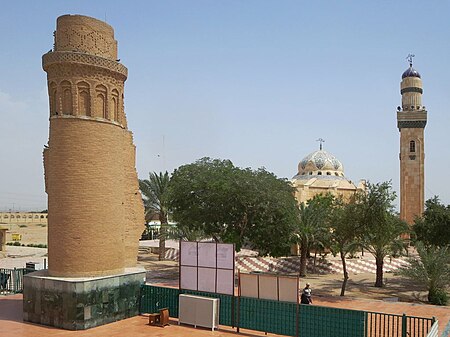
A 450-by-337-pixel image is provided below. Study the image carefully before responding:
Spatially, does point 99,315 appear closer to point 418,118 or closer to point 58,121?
point 58,121

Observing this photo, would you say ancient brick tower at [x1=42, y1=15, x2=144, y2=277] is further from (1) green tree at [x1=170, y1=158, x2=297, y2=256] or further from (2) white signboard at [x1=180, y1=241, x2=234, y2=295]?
(1) green tree at [x1=170, y1=158, x2=297, y2=256]

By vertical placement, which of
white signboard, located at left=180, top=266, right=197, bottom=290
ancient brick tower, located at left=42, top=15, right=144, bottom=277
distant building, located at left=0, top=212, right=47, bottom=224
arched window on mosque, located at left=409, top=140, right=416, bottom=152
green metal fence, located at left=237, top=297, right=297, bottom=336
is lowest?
distant building, located at left=0, top=212, right=47, bottom=224

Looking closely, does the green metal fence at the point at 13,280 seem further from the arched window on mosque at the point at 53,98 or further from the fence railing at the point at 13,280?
the arched window on mosque at the point at 53,98

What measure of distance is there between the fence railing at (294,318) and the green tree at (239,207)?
32.4 ft

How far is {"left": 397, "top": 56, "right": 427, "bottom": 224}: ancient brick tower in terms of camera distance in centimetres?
5503

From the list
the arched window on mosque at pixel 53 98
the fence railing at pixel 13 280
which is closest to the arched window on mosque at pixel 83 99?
the arched window on mosque at pixel 53 98

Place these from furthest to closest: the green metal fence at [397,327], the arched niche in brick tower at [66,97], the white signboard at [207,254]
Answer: the white signboard at [207,254], the arched niche in brick tower at [66,97], the green metal fence at [397,327]

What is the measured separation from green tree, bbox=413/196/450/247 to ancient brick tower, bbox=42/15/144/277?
1822cm

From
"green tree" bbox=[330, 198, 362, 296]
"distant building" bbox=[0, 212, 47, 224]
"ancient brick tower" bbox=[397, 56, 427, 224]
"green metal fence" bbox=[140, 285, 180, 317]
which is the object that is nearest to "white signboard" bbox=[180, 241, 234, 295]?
"green metal fence" bbox=[140, 285, 180, 317]

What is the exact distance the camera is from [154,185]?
34.4 metres

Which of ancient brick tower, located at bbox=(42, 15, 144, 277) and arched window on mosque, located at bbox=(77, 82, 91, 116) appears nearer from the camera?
ancient brick tower, located at bbox=(42, 15, 144, 277)

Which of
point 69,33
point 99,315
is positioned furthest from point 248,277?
point 69,33

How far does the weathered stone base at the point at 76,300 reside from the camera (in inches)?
529

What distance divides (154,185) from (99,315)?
20.7 meters
